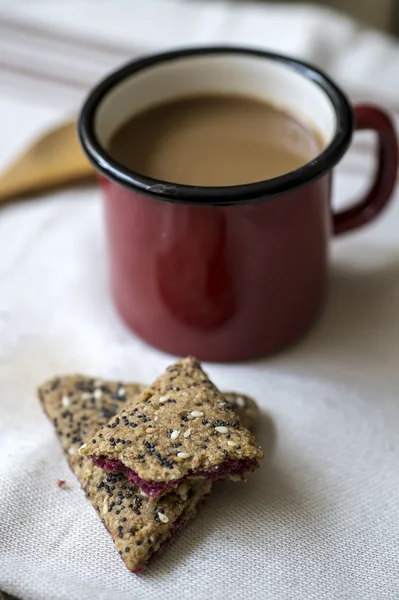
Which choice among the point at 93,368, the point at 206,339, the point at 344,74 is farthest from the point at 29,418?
the point at 344,74

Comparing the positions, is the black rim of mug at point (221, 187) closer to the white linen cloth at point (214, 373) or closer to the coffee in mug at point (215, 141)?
the coffee in mug at point (215, 141)

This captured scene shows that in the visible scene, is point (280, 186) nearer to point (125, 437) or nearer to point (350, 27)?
point (125, 437)

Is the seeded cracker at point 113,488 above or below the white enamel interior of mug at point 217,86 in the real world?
below

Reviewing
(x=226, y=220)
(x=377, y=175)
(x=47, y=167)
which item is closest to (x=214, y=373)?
(x=226, y=220)

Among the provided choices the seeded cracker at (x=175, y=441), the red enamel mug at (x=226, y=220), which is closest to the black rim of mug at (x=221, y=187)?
the red enamel mug at (x=226, y=220)

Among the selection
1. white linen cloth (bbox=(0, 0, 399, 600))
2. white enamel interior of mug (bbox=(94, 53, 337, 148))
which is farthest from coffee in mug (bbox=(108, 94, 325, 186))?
white linen cloth (bbox=(0, 0, 399, 600))

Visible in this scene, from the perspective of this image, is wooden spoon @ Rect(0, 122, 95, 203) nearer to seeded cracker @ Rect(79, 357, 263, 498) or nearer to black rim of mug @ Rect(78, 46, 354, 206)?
black rim of mug @ Rect(78, 46, 354, 206)

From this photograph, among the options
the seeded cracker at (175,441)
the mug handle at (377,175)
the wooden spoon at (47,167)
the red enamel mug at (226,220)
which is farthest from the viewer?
the wooden spoon at (47,167)
